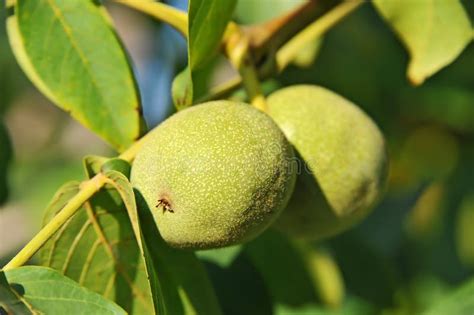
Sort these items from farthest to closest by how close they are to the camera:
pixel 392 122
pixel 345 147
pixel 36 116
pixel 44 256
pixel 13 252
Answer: pixel 36 116, pixel 392 122, pixel 13 252, pixel 345 147, pixel 44 256

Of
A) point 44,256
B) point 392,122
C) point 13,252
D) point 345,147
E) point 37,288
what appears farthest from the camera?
point 392,122

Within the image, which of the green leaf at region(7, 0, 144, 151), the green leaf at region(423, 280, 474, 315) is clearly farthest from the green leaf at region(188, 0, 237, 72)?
the green leaf at region(423, 280, 474, 315)

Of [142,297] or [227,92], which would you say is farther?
[227,92]

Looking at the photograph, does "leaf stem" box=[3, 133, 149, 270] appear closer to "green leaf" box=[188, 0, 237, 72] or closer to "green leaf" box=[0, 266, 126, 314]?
"green leaf" box=[0, 266, 126, 314]

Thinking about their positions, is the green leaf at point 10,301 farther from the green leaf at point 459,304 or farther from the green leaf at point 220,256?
the green leaf at point 459,304

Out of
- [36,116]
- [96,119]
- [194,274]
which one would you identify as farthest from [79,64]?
[36,116]

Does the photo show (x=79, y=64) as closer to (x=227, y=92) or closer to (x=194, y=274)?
(x=227, y=92)

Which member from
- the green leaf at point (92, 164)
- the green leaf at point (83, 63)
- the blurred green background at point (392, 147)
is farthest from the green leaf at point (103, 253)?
the blurred green background at point (392, 147)
